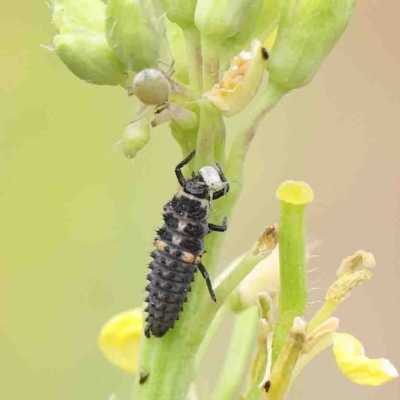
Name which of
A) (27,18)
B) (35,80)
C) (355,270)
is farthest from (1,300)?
(355,270)

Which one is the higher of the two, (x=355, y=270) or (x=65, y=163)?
(x=65, y=163)

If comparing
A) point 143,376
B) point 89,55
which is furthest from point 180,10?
point 143,376

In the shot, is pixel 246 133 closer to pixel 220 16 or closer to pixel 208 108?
pixel 208 108

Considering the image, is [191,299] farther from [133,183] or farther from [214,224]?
[133,183]

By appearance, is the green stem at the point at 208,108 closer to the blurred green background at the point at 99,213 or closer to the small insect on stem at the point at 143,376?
the small insect on stem at the point at 143,376

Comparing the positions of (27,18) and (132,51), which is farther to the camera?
(27,18)

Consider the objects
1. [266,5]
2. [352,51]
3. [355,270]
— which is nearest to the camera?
[266,5]

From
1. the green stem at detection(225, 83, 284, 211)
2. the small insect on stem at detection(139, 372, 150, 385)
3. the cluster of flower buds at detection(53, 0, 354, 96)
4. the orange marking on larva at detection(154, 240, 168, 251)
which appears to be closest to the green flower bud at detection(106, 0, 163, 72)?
the cluster of flower buds at detection(53, 0, 354, 96)

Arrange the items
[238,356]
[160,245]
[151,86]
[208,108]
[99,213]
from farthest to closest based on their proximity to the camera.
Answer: [99,213] < [238,356] < [160,245] < [208,108] < [151,86]
